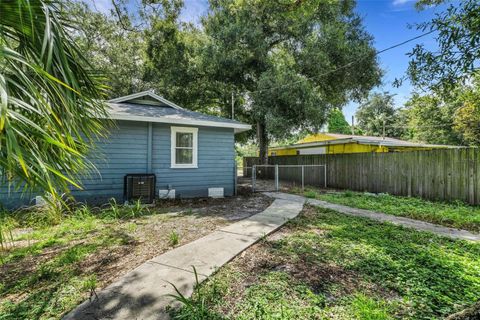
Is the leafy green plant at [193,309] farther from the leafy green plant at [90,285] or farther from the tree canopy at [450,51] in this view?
the tree canopy at [450,51]

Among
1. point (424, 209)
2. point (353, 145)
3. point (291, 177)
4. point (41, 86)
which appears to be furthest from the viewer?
point (291, 177)

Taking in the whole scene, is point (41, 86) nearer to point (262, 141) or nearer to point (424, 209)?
point (424, 209)

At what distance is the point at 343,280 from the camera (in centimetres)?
277

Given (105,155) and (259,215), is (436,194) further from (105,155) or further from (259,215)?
(105,155)

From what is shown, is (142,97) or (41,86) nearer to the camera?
(41,86)

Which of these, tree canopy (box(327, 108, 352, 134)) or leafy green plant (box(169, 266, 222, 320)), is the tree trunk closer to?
leafy green plant (box(169, 266, 222, 320))

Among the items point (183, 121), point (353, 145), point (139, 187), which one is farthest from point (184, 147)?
point (353, 145)

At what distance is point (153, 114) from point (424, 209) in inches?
319

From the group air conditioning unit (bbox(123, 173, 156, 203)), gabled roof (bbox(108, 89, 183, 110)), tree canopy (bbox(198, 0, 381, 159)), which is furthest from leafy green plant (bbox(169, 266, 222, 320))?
tree canopy (bbox(198, 0, 381, 159))

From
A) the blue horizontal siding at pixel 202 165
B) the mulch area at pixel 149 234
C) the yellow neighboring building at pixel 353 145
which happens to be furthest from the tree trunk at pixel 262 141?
the mulch area at pixel 149 234

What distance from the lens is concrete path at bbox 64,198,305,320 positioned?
2156mm

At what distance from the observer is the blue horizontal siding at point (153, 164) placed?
6863 mm

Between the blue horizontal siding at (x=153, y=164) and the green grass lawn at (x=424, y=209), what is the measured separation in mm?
3367

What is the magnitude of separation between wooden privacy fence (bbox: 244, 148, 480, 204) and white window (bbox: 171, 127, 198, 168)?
6.86 metres
